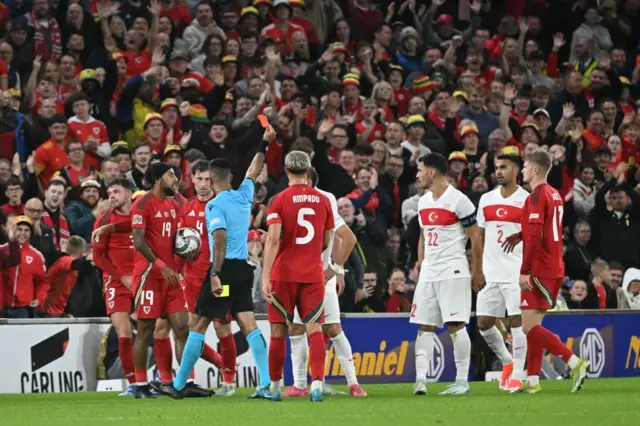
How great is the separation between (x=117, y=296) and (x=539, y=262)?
14.9 feet

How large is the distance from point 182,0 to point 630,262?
8857 millimetres

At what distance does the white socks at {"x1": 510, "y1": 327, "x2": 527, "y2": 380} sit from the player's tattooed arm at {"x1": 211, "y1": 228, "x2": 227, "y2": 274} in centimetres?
338

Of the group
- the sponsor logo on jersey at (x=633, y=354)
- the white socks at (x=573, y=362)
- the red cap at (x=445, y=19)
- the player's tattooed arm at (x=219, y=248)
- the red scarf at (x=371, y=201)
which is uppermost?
the red cap at (x=445, y=19)

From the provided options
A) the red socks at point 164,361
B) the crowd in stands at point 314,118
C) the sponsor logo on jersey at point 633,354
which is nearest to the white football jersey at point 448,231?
the red socks at point 164,361

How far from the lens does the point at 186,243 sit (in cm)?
1435

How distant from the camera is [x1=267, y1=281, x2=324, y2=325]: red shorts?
1333cm

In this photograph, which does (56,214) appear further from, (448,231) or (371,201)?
(448,231)

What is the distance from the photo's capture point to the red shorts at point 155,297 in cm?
1425

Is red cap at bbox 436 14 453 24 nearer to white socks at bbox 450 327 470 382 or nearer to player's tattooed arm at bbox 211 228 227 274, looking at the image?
white socks at bbox 450 327 470 382

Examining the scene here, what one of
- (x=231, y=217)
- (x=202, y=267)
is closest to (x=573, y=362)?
(x=231, y=217)

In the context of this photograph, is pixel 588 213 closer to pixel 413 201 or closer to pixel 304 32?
pixel 413 201

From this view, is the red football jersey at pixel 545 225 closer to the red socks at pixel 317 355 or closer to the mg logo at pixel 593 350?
the red socks at pixel 317 355

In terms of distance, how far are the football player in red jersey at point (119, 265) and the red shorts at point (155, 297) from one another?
103 cm

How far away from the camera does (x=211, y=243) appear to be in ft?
46.3
